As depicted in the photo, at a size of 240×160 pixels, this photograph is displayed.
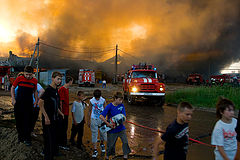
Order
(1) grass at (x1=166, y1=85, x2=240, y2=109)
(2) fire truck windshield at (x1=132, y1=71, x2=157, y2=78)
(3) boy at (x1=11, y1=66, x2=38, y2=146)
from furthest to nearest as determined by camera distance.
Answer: (2) fire truck windshield at (x1=132, y1=71, x2=157, y2=78), (1) grass at (x1=166, y1=85, x2=240, y2=109), (3) boy at (x1=11, y1=66, x2=38, y2=146)

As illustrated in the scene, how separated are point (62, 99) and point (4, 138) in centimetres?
208

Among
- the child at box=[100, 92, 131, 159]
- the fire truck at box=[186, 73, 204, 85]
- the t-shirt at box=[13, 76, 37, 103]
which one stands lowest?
the child at box=[100, 92, 131, 159]

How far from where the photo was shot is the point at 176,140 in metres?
2.32

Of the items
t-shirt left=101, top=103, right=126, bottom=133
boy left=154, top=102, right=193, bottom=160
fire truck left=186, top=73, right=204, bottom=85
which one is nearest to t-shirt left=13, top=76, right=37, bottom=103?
t-shirt left=101, top=103, right=126, bottom=133

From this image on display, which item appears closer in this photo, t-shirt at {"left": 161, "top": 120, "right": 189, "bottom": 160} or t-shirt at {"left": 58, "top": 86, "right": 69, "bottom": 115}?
t-shirt at {"left": 161, "top": 120, "right": 189, "bottom": 160}

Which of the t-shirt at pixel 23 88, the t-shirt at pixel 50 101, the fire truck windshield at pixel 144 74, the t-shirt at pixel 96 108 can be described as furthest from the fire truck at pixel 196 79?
the t-shirt at pixel 50 101

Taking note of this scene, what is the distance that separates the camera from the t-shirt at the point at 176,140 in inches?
90.5

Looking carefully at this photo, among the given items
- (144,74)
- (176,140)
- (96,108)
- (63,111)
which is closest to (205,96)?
(144,74)

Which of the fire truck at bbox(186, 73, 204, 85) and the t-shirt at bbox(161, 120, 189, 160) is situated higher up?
the fire truck at bbox(186, 73, 204, 85)

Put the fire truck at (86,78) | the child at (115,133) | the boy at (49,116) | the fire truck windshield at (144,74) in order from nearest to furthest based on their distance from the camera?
1. the boy at (49,116)
2. the child at (115,133)
3. the fire truck windshield at (144,74)
4. the fire truck at (86,78)

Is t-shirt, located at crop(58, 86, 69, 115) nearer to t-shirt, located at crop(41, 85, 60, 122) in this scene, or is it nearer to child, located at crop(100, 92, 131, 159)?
t-shirt, located at crop(41, 85, 60, 122)

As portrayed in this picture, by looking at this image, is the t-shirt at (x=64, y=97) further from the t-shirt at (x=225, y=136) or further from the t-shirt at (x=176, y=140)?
the t-shirt at (x=225, y=136)

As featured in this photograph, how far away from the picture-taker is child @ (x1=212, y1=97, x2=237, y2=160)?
227 cm

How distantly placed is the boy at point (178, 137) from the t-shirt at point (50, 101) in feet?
6.60
